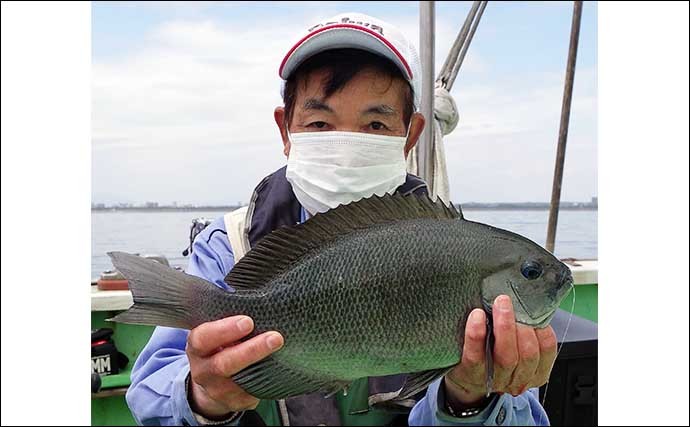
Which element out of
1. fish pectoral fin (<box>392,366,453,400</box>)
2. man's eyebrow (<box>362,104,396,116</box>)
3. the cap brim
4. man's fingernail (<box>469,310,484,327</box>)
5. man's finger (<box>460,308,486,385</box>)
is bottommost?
fish pectoral fin (<box>392,366,453,400</box>)

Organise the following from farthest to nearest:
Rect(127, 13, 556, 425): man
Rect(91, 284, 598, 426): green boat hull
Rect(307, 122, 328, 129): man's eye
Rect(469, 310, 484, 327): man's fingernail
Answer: Rect(91, 284, 598, 426): green boat hull
Rect(307, 122, 328, 129): man's eye
Rect(127, 13, 556, 425): man
Rect(469, 310, 484, 327): man's fingernail

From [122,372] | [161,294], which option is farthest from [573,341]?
[122,372]

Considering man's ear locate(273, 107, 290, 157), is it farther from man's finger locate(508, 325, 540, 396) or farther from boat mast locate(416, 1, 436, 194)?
man's finger locate(508, 325, 540, 396)

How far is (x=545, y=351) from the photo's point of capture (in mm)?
683

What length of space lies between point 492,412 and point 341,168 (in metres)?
0.36

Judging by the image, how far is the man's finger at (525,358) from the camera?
25.2 inches

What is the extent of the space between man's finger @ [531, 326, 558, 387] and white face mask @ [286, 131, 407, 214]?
0.25 meters

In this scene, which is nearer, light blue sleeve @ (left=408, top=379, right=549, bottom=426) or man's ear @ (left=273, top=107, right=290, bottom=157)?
light blue sleeve @ (left=408, top=379, right=549, bottom=426)

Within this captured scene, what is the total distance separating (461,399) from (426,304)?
0.18m

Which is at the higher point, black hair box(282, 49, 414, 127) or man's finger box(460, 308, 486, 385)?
black hair box(282, 49, 414, 127)

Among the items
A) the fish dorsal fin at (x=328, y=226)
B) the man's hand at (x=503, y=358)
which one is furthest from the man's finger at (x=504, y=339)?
the fish dorsal fin at (x=328, y=226)

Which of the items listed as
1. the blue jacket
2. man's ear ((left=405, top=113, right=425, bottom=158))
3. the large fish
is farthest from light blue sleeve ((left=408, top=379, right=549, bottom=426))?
man's ear ((left=405, top=113, right=425, bottom=158))

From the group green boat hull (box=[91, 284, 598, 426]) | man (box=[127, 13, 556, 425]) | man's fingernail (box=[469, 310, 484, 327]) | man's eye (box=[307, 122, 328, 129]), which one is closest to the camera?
man's fingernail (box=[469, 310, 484, 327])

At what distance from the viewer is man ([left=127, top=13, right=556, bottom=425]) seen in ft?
2.28
